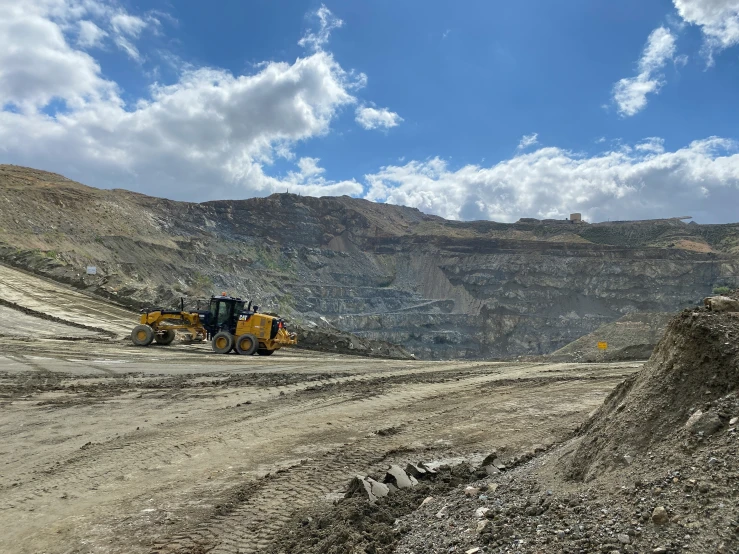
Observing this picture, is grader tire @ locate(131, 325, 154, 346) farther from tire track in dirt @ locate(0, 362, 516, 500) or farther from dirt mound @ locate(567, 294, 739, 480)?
dirt mound @ locate(567, 294, 739, 480)

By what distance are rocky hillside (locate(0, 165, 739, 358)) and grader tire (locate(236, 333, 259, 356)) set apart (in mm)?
23141

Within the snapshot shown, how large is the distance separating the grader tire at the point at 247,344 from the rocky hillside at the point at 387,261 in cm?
2314

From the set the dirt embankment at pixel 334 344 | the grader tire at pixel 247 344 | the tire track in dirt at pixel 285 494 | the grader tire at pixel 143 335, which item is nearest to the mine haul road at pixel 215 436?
the tire track in dirt at pixel 285 494

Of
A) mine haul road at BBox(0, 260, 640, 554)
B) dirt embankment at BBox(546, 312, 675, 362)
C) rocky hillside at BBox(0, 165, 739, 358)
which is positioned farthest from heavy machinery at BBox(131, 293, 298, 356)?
rocky hillside at BBox(0, 165, 739, 358)

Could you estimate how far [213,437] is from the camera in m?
6.65

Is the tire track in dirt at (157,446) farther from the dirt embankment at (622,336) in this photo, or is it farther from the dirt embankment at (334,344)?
the dirt embankment at (622,336)

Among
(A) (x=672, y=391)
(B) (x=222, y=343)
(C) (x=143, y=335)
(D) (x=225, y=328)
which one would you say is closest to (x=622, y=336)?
(D) (x=225, y=328)

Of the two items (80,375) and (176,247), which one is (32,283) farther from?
(176,247)

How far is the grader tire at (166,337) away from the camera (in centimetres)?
1820

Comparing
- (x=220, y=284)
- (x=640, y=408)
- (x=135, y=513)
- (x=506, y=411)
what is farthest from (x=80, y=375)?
(x=220, y=284)

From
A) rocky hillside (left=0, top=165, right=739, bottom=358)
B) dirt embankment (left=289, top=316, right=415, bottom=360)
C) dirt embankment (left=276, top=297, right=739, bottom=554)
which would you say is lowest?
dirt embankment (left=289, top=316, right=415, bottom=360)

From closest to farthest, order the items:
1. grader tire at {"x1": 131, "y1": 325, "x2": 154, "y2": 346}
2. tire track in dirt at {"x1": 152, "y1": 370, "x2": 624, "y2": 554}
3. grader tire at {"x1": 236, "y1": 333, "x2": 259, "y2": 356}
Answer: tire track in dirt at {"x1": 152, "y1": 370, "x2": 624, "y2": 554}
grader tire at {"x1": 236, "y1": 333, "x2": 259, "y2": 356}
grader tire at {"x1": 131, "y1": 325, "x2": 154, "y2": 346}

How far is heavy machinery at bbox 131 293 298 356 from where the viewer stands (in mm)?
16828

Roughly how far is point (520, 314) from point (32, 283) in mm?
51599
